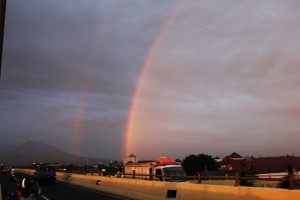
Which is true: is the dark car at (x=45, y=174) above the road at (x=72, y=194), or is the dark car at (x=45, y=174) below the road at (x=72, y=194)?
above

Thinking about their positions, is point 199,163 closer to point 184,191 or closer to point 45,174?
point 45,174

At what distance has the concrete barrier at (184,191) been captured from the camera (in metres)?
16.2

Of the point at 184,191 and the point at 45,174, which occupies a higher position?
the point at 45,174

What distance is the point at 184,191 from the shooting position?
23.4 m

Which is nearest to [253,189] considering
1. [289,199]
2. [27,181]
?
[289,199]

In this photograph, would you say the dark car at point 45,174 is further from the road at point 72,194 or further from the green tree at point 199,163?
the green tree at point 199,163

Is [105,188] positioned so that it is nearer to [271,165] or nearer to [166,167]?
[166,167]

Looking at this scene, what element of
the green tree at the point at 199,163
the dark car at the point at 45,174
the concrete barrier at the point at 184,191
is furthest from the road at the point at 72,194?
the green tree at the point at 199,163

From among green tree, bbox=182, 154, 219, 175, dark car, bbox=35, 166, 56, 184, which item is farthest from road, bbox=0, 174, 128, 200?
A: green tree, bbox=182, 154, 219, 175

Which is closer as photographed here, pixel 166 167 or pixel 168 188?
pixel 168 188

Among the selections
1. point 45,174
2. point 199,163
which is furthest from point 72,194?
point 199,163

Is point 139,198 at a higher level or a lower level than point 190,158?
lower

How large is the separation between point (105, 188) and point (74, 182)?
51.4 feet

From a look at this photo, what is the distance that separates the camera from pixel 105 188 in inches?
1566
